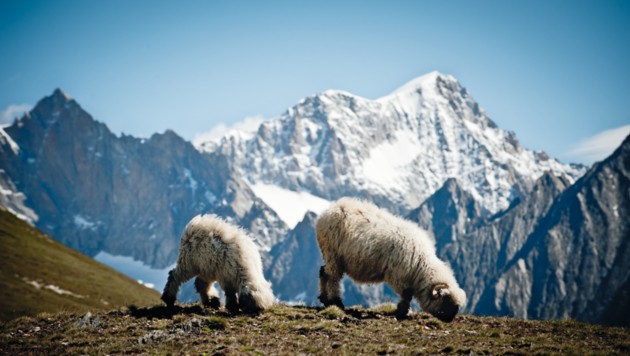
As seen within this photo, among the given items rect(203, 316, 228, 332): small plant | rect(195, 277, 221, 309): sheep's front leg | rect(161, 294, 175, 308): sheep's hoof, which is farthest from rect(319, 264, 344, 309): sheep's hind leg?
rect(161, 294, 175, 308): sheep's hoof

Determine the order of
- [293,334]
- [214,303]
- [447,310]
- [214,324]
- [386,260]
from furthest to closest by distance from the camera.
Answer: [214,303] → [386,260] → [447,310] → [214,324] → [293,334]

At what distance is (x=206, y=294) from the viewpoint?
73.1 feet

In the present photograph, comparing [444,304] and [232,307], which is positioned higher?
[444,304]

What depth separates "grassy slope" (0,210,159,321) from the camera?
79312mm

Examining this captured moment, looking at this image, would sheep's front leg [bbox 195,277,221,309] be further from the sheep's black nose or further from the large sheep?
the sheep's black nose

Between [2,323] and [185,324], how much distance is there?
25.8 feet

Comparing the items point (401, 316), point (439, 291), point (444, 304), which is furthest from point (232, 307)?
point (444, 304)

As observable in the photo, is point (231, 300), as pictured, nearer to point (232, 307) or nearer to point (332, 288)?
point (232, 307)

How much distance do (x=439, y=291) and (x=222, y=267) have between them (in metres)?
8.49

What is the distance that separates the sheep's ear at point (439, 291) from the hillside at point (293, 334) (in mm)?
1007

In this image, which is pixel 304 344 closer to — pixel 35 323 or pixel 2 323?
pixel 35 323

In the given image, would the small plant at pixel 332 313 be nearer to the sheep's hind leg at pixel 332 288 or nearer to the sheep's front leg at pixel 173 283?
the sheep's hind leg at pixel 332 288

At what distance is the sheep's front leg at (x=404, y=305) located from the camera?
2062 cm

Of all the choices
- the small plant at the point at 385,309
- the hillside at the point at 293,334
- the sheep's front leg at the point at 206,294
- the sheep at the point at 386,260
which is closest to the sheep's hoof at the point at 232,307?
the hillside at the point at 293,334
